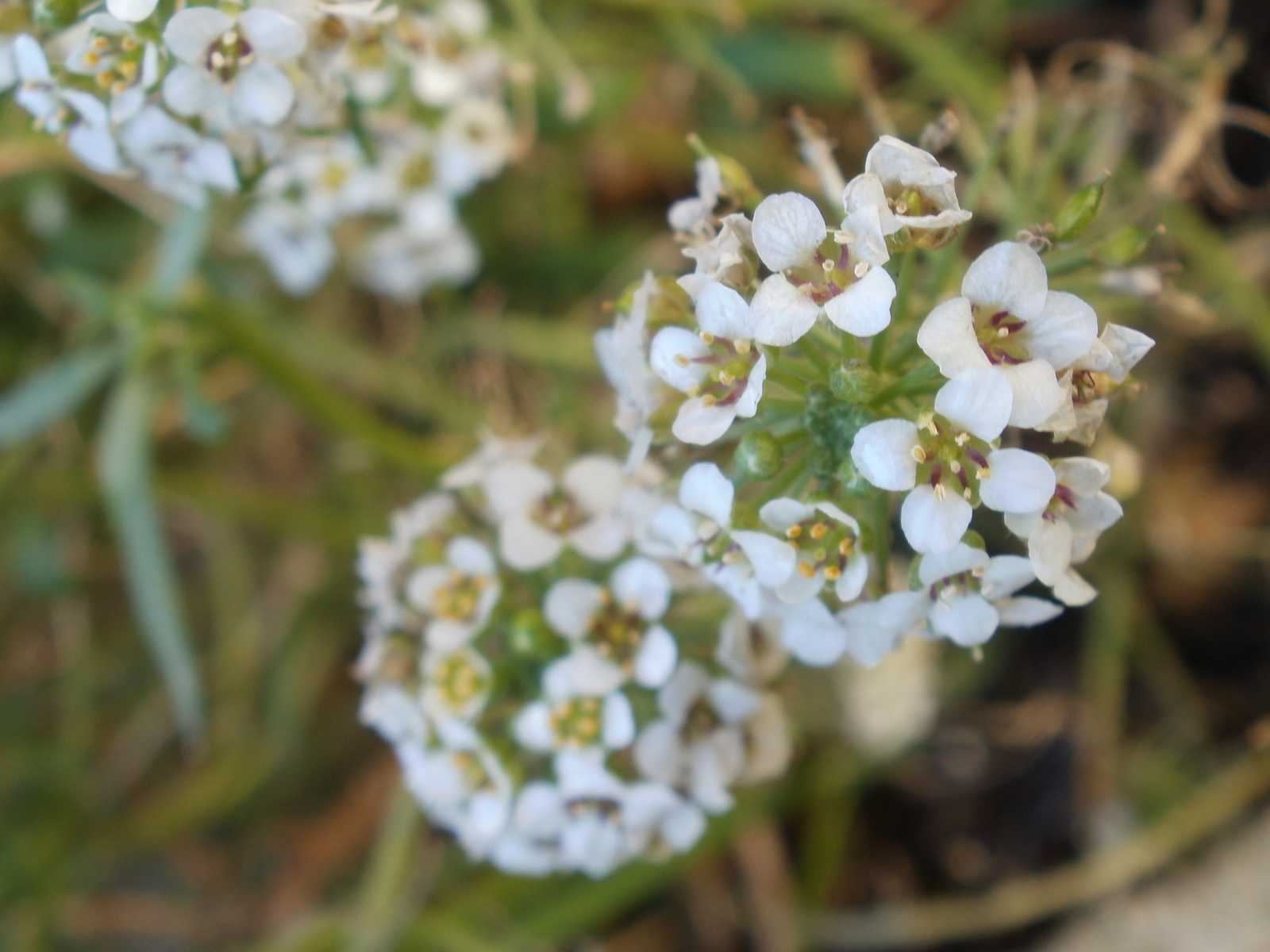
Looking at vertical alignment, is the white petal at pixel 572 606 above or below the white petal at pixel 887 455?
below

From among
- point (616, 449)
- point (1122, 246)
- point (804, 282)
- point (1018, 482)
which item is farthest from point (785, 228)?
point (616, 449)

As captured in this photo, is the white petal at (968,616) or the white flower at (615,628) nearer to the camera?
the white petal at (968,616)

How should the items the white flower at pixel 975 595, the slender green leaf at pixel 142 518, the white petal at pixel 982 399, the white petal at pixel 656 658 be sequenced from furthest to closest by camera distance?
the slender green leaf at pixel 142 518 → the white petal at pixel 656 658 → the white flower at pixel 975 595 → the white petal at pixel 982 399

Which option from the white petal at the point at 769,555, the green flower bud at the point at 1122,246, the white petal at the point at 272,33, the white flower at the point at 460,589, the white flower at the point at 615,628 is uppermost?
the white petal at the point at 272,33

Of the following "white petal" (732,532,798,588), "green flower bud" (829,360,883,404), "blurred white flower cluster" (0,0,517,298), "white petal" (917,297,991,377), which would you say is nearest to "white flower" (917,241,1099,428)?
"white petal" (917,297,991,377)

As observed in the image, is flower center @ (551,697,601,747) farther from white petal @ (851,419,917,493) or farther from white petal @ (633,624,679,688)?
white petal @ (851,419,917,493)

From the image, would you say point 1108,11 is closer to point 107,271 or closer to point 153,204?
point 153,204

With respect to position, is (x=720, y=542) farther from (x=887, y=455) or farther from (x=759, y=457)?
(x=887, y=455)

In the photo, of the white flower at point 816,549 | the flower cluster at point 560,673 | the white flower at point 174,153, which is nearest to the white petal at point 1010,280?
the white flower at point 816,549

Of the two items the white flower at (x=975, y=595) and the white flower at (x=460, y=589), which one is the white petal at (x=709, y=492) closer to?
the white flower at (x=975, y=595)
